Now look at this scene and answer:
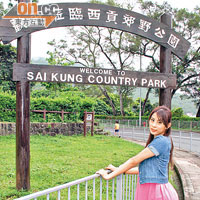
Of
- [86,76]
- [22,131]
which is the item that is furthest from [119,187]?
[22,131]

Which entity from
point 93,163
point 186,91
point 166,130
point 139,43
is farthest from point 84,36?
point 166,130

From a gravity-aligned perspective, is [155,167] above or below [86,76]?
below

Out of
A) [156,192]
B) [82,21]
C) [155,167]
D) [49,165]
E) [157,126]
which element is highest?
[82,21]

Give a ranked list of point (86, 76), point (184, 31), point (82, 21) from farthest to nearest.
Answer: point (184, 31)
point (82, 21)
point (86, 76)

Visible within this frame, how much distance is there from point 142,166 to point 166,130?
0.43 meters

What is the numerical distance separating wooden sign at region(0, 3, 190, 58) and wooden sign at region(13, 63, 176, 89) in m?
0.67

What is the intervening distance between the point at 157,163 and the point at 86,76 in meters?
3.03

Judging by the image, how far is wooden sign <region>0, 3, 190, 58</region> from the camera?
5.36 metres

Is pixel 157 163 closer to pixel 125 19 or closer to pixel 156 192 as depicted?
pixel 156 192

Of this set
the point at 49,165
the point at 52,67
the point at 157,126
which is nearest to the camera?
the point at 157,126

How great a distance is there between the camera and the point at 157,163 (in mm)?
2656

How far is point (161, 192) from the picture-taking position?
2.65 meters

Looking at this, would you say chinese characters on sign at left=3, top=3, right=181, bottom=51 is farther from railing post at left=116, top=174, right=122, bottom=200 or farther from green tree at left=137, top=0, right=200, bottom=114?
green tree at left=137, top=0, right=200, bottom=114

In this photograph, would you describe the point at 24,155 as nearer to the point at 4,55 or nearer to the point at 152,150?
the point at 152,150
